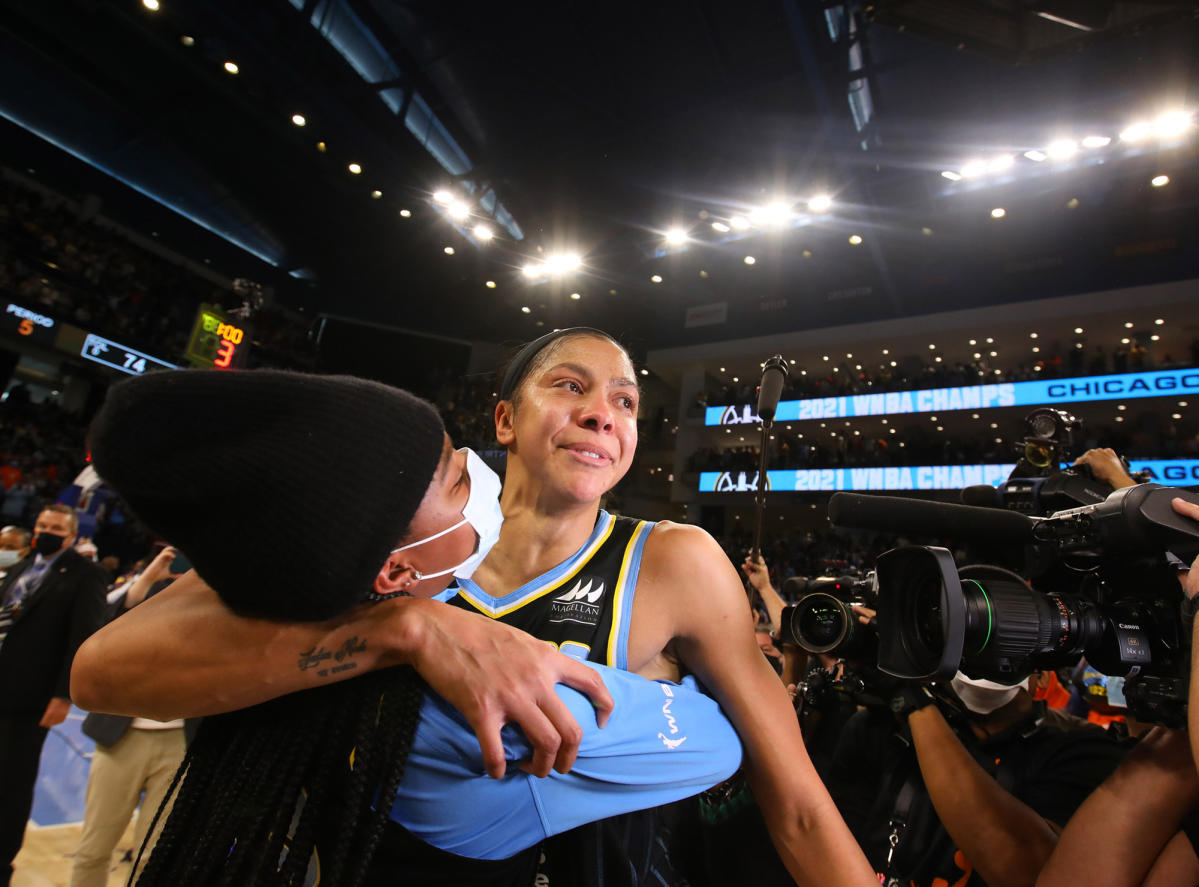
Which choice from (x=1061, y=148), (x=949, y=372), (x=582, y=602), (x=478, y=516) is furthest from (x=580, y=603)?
(x=949, y=372)

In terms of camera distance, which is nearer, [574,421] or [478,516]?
[478,516]

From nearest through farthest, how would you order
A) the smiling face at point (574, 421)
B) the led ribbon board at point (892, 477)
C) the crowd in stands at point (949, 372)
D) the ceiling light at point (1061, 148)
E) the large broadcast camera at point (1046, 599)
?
the large broadcast camera at point (1046, 599)
the smiling face at point (574, 421)
the ceiling light at point (1061, 148)
the led ribbon board at point (892, 477)
the crowd in stands at point (949, 372)

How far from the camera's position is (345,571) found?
0.74 m

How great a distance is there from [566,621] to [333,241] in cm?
1866

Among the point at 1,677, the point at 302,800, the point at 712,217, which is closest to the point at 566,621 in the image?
the point at 302,800

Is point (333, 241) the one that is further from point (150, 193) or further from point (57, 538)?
point (57, 538)

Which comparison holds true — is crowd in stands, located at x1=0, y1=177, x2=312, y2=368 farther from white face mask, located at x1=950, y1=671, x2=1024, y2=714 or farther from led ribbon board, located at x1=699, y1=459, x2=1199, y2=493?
white face mask, located at x1=950, y1=671, x2=1024, y2=714

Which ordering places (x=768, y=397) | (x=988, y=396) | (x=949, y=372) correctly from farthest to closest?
(x=949, y=372), (x=988, y=396), (x=768, y=397)

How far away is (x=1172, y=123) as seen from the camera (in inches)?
421

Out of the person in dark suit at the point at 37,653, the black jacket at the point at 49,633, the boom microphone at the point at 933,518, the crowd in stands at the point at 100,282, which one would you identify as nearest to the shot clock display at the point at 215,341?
the person in dark suit at the point at 37,653

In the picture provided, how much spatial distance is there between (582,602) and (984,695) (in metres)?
1.68

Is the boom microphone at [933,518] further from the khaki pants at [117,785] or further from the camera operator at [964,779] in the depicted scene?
the khaki pants at [117,785]

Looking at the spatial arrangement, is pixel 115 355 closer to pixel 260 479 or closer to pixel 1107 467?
pixel 260 479

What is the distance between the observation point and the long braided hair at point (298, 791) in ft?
2.70
